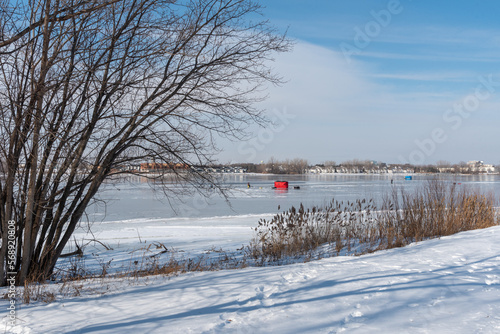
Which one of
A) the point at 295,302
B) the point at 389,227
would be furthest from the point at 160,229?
the point at 295,302

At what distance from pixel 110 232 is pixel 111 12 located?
32.9 feet

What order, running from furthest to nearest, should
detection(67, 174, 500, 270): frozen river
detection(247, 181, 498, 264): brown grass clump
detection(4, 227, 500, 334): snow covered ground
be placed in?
detection(67, 174, 500, 270): frozen river < detection(247, 181, 498, 264): brown grass clump < detection(4, 227, 500, 334): snow covered ground

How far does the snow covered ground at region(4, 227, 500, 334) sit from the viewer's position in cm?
364

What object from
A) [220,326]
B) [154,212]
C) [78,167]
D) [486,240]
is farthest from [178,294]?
[154,212]

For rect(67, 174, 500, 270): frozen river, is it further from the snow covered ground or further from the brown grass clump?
the snow covered ground

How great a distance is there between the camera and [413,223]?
10219 millimetres

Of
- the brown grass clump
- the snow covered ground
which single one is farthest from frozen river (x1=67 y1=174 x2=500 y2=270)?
the snow covered ground

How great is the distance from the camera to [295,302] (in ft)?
13.9

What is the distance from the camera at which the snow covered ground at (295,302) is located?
3.64 metres

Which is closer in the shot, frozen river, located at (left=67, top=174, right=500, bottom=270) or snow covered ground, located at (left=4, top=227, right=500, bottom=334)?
snow covered ground, located at (left=4, top=227, right=500, bottom=334)

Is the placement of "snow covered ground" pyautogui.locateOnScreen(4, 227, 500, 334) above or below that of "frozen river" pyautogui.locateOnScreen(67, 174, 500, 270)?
above

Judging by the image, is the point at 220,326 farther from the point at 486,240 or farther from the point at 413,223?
the point at 413,223

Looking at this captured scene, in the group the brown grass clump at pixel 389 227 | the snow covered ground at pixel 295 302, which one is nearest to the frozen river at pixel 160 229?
the brown grass clump at pixel 389 227

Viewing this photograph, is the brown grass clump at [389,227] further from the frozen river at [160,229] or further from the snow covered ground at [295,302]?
the snow covered ground at [295,302]
